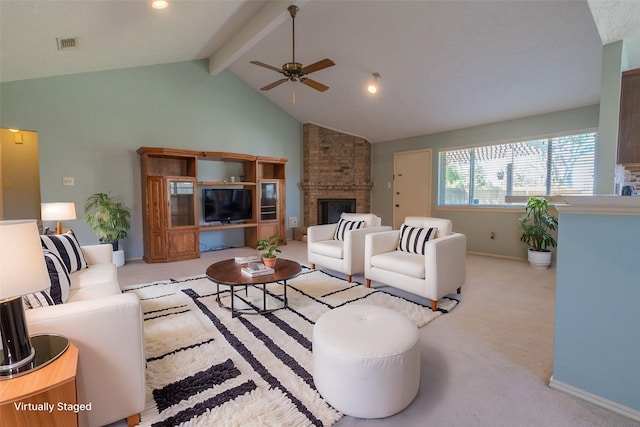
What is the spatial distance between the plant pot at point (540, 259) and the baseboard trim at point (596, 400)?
3136mm

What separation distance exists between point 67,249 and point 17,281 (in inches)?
74.1

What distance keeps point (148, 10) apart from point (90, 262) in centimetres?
267

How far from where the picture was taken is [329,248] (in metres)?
3.81

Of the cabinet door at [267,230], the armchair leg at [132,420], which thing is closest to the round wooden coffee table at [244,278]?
the armchair leg at [132,420]

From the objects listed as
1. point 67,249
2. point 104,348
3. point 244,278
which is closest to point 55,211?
point 67,249

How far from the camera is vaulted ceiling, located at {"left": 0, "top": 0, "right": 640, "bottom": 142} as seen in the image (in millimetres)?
2824

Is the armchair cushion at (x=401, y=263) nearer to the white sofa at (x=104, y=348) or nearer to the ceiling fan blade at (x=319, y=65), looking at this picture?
the ceiling fan blade at (x=319, y=65)

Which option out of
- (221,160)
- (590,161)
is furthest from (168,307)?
(590,161)

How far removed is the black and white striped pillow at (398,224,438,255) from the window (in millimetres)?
2564

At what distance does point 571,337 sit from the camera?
1625 millimetres

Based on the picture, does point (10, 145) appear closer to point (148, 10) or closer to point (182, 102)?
point (182, 102)

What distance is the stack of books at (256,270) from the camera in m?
2.53

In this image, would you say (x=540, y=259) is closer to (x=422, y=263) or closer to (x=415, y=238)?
(x=415, y=238)

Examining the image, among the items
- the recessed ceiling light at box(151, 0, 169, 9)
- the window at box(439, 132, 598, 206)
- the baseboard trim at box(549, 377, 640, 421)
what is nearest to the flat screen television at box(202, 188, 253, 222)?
the recessed ceiling light at box(151, 0, 169, 9)
